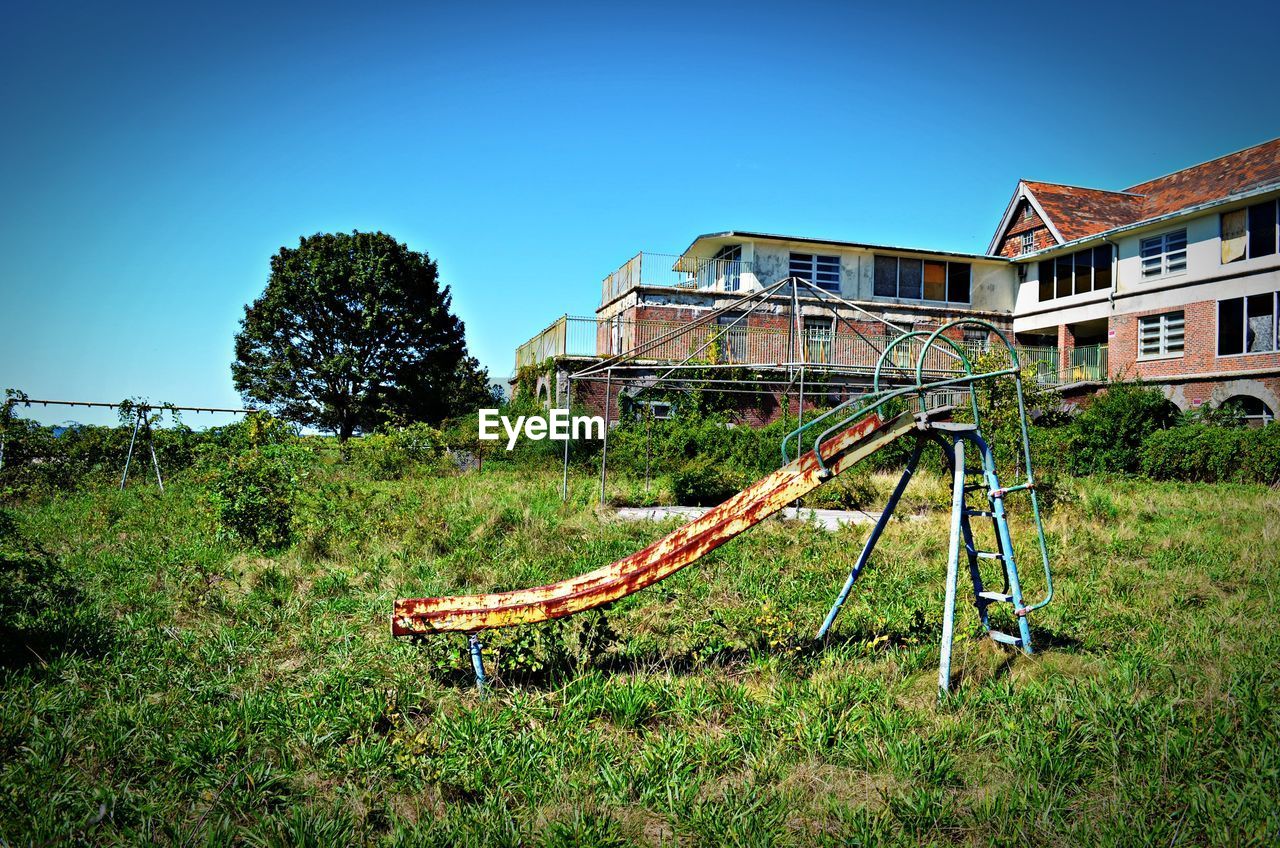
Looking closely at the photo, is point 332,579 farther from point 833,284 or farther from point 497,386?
point 497,386

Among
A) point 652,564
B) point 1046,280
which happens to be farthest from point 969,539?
point 1046,280

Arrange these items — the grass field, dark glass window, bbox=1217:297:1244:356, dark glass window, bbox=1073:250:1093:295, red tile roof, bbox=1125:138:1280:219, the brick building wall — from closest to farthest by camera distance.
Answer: the grass field
the brick building wall
dark glass window, bbox=1217:297:1244:356
red tile roof, bbox=1125:138:1280:219
dark glass window, bbox=1073:250:1093:295

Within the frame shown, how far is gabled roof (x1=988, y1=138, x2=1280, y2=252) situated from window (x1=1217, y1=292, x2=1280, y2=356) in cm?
329

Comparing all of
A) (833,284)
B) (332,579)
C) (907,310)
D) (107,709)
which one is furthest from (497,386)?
(107,709)

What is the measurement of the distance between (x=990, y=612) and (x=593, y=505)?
8.01 meters

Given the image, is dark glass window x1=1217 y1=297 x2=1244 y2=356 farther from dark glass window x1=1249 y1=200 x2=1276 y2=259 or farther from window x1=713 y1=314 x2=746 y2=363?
window x1=713 y1=314 x2=746 y2=363

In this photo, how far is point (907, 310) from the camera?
31969mm

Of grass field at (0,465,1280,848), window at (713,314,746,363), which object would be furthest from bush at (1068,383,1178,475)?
grass field at (0,465,1280,848)

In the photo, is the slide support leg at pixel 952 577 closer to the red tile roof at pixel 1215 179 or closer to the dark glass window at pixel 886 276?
the red tile roof at pixel 1215 179

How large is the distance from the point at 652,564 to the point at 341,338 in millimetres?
32202

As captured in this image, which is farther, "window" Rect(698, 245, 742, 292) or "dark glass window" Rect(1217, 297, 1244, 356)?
"window" Rect(698, 245, 742, 292)

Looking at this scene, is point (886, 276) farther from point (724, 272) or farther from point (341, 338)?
point (341, 338)

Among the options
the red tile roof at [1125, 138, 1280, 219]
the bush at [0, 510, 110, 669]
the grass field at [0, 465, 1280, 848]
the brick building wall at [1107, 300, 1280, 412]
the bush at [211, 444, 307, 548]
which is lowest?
the grass field at [0, 465, 1280, 848]

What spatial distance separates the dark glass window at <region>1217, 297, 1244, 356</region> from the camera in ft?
77.5
